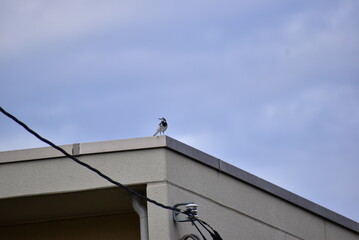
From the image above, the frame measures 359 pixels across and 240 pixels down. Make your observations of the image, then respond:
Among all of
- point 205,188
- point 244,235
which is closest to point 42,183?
point 205,188

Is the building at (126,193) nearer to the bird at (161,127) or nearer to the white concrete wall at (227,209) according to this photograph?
the white concrete wall at (227,209)

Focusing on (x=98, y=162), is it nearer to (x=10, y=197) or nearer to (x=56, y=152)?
(x=56, y=152)

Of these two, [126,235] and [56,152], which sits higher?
[56,152]

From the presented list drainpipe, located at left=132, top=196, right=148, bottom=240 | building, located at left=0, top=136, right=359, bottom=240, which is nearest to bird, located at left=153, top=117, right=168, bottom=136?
building, located at left=0, top=136, right=359, bottom=240

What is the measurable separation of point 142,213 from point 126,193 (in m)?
0.36

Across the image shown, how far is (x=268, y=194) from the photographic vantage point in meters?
11.5

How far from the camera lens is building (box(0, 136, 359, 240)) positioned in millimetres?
9672

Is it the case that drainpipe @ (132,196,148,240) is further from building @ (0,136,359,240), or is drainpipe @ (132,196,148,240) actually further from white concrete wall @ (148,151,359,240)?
white concrete wall @ (148,151,359,240)

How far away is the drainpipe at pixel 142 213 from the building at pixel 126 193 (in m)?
0.01

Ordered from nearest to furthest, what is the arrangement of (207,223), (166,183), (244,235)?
(166,183), (207,223), (244,235)

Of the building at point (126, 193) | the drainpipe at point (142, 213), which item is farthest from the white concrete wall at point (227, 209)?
the drainpipe at point (142, 213)

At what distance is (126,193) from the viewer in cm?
994

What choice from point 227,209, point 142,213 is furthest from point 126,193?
point 227,209

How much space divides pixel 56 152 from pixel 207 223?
6.86 ft
